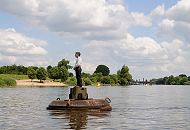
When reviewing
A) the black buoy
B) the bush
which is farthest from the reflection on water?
the bush

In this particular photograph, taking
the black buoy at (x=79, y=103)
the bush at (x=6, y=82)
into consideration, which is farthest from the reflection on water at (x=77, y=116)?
the bush at (x=6, y=82)

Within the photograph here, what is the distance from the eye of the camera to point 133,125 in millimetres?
31500

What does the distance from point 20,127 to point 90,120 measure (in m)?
6.54

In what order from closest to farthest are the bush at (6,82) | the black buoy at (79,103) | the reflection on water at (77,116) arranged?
the reflection on water at (77,116) < the black buoy at (79,103) < the bush at (6,82)

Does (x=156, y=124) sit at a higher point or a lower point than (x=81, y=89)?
lower

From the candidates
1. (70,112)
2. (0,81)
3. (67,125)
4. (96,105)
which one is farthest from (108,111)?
(0,81)

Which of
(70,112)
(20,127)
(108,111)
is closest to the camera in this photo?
(20,127)

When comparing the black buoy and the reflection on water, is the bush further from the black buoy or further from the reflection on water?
the reflection on water

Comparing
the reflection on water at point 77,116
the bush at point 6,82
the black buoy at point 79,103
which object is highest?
the bush at point 6,82

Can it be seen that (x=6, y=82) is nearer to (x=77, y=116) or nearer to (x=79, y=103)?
(x=79, y=103)

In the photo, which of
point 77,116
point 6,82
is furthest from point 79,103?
point 6,82

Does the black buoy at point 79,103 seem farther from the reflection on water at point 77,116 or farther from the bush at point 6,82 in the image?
the bush at point 6,82

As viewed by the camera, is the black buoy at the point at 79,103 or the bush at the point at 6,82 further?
the bush at the point at 6,82

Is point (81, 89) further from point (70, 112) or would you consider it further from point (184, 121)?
point (184, 121)
